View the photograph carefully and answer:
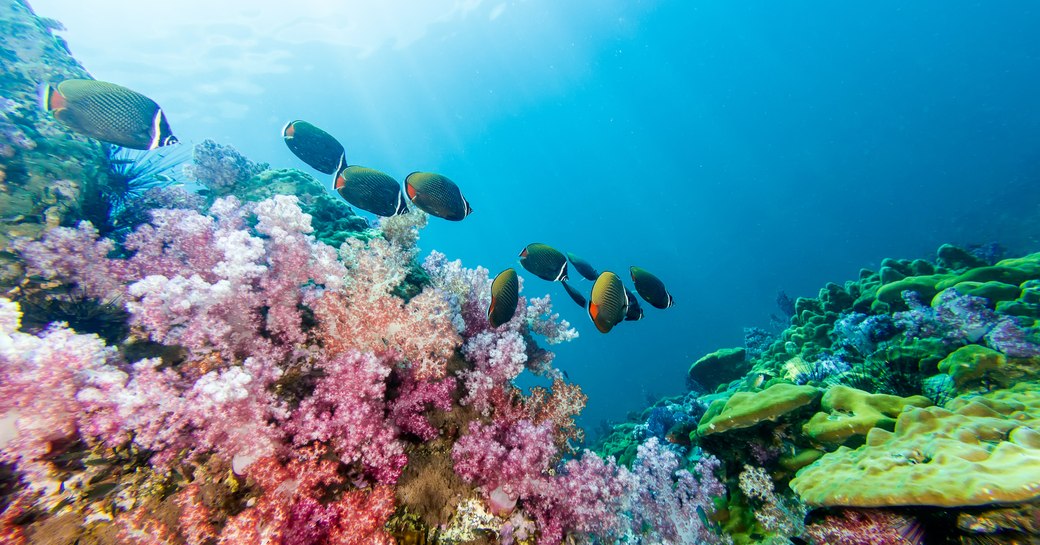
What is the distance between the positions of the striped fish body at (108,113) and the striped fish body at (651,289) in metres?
4.79

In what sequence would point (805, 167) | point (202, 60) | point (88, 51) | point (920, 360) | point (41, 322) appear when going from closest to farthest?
point (41, 322)
point (920, 360)
point (88, 51)
point (202, 60)
point (805, 167)

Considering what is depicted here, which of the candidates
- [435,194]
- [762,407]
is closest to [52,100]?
[435,194]

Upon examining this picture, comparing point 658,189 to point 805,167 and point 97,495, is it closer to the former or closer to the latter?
point 805,167

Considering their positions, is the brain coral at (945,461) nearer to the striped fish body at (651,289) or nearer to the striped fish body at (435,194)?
the striped fish body at (651,289)

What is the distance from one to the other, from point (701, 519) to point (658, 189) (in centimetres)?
12120

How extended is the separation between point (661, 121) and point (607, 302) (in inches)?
4442

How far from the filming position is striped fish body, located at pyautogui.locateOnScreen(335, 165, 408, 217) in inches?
139

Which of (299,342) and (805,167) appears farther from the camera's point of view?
(805,167)

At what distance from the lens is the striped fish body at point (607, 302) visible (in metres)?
3.65

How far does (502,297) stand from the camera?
3.37m

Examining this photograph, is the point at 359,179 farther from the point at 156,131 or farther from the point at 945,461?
the point at 945,461

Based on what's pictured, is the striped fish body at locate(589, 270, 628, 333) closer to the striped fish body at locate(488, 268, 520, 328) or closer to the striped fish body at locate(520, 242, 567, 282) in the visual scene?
the striped fish body at locate(520, 242, 567, 282)

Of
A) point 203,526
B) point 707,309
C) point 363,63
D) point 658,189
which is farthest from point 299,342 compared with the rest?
point 658,189

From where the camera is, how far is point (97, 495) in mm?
2141
